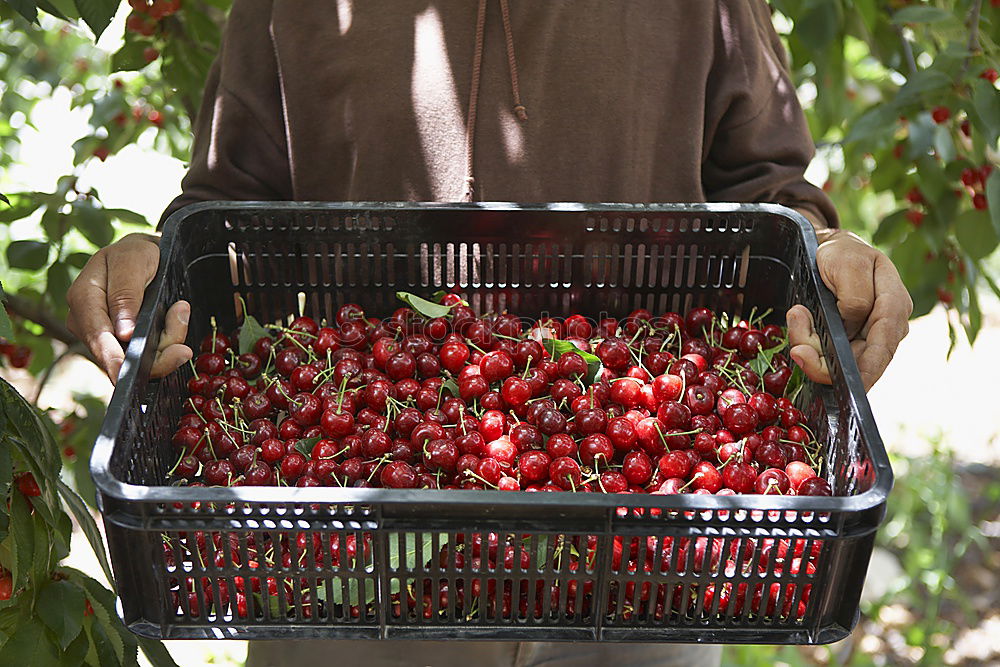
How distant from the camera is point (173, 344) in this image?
3.98 feet

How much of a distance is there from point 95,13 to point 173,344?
1.66 ft

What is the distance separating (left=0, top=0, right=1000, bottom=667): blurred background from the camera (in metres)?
1.75

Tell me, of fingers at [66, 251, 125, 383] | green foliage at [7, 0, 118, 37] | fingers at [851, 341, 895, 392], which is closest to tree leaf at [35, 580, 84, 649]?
fingers at [66, 251, 125, 383]

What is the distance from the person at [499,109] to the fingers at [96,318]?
27 centimetres

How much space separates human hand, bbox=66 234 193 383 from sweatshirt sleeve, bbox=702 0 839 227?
897 mm

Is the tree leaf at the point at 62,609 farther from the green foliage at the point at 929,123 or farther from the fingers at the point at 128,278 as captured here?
the green foliage at the point at 929,123

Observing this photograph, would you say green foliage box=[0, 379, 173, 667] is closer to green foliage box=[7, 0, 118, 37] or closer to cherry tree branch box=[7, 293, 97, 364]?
green foliage box=[7, 0, 118, 37]

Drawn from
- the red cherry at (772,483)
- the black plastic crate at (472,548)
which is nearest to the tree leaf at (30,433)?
the black plastic crate at (472,548)

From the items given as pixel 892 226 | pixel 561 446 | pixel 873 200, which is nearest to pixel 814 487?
pixel 561 446

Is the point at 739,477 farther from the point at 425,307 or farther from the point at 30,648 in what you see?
the point at 30,648

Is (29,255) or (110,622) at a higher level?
(29,255)

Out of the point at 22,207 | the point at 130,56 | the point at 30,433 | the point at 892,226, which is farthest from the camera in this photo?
the point at 892,226

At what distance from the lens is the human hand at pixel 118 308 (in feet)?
3.91

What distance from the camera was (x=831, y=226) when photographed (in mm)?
1685
